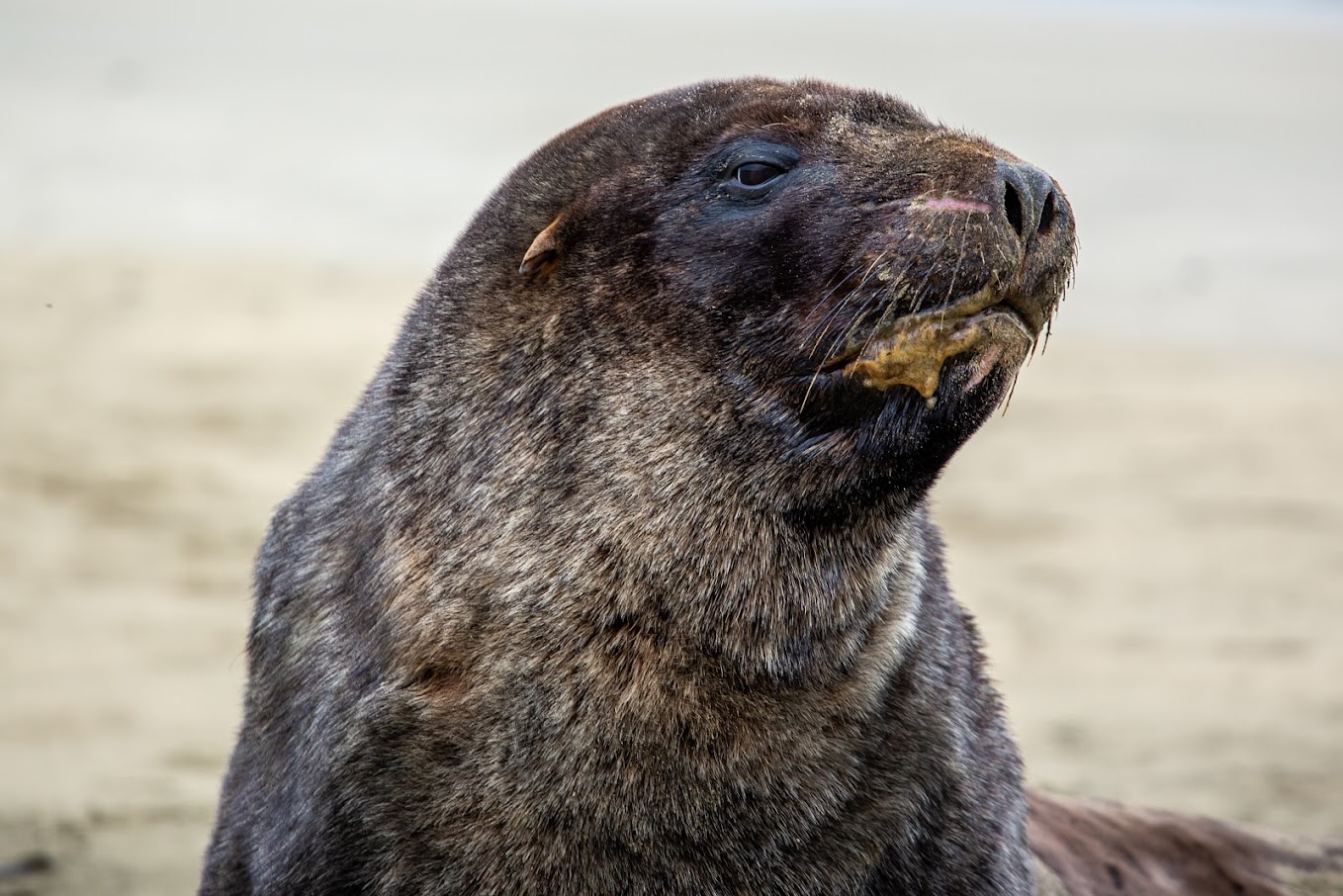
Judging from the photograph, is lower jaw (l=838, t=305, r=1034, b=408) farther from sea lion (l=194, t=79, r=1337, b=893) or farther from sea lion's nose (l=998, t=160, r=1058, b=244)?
sea lion's nose (l=998, t=160, r=1058, b=244)

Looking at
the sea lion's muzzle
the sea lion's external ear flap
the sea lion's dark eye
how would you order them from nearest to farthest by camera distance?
the sea lion's muzzle, the sea lion's dark eye, the sea lion's external ear flap

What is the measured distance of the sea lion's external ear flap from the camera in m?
3.23

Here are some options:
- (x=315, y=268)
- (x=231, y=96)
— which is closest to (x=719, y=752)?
(x=315, y=268)

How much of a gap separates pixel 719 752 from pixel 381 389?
39.8 inches

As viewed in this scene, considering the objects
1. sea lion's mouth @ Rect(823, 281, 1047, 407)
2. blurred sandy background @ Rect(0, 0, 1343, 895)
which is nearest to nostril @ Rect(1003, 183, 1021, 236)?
sea lion's mouth @ Rect(823, 281, 1047, 407)

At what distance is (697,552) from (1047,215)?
808 mm

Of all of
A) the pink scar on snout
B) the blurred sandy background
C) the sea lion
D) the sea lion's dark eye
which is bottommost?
the sea lion

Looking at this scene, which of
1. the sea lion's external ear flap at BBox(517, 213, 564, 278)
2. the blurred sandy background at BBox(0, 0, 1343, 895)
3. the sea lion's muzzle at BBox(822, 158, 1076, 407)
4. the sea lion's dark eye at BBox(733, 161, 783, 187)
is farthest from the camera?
the blurred sandy background at BBox(0, 0, 1343, 895)

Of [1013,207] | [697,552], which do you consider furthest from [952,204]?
[697,552]

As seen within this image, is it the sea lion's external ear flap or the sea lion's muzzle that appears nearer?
the sea lion's muzzle

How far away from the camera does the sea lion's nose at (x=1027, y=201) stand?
2883 millimetres

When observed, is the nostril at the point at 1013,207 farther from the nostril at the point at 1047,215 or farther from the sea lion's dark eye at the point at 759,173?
the sea lion's dark eye at the point at 759,173

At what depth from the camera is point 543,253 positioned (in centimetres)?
324

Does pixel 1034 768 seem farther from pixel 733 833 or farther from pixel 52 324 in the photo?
pixel 52 324
